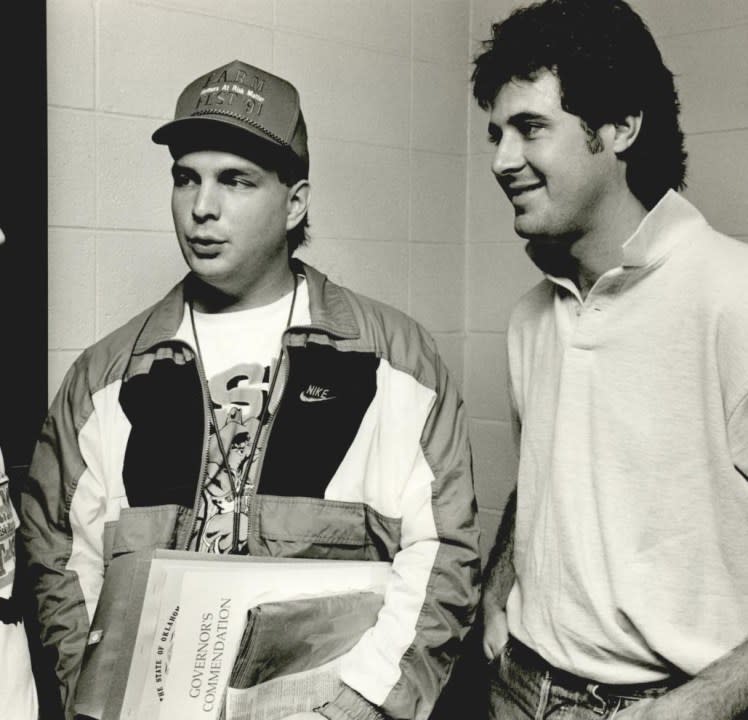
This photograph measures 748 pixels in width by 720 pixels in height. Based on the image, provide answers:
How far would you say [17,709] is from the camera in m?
1.22

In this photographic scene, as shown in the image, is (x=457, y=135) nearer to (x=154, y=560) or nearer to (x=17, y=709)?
(x=154, y=560)

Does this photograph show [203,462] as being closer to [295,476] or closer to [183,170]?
[295,476]

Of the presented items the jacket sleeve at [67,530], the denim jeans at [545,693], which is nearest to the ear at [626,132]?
the denim jeans at [545,693]

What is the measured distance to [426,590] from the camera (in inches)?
62.3

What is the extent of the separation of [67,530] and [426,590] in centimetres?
62

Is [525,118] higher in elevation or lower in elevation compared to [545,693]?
higher

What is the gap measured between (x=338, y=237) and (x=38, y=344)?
874 millimetres

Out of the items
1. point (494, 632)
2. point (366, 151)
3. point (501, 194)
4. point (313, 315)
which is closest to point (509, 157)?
point (313, 315)

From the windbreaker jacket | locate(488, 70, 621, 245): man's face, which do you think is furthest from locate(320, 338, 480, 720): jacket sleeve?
locate(488, 70, 621, 245): man's face

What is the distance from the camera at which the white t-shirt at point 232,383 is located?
164 cm

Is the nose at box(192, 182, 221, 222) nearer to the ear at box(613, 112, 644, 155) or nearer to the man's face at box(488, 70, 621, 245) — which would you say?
the man's face at box(488, 70, 621, 245)

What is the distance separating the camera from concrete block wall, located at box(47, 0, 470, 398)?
209 cm

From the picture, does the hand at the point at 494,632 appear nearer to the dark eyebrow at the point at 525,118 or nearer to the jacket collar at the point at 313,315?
the jacket collar at the point at 313,315

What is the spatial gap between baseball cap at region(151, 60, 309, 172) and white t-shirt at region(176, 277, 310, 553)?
0.28 m
